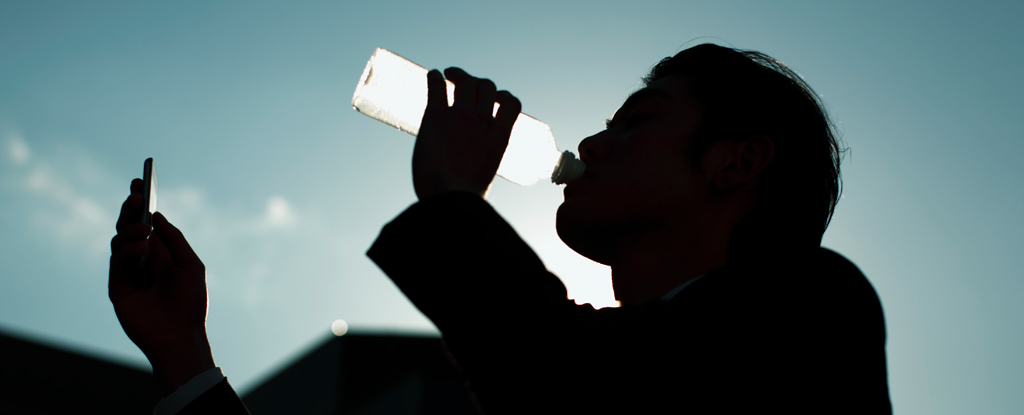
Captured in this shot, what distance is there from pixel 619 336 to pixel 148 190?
5.28ft

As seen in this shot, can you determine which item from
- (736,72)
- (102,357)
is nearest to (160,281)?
(736,72)

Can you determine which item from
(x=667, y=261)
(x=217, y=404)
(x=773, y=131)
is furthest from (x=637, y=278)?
(x=217, y=404)

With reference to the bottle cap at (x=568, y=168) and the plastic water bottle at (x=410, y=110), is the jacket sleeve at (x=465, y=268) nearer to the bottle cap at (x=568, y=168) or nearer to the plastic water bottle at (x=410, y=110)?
the bottle cap at (x=568, y=168)

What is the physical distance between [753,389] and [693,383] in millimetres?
93

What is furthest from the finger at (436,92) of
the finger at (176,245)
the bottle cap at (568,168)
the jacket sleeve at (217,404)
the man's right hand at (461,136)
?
the finger at (176,245)

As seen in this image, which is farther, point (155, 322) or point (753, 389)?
point (155, 322)

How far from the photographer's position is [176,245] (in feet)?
6.53

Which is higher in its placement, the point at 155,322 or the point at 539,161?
the point at 539,161

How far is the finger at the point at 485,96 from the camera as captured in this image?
4.39 ft

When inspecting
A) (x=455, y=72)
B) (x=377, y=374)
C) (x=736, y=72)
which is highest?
(x=736, y=72)

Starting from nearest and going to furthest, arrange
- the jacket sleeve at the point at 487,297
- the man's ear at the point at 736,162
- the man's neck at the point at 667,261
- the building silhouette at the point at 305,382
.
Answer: the jacket sleeve at the point at 487,297 < the man's neck at the point at 667,261 < the man's ear at the point at 736,162 < the building silhouette at the point at 305,382

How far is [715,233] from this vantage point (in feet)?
5.61

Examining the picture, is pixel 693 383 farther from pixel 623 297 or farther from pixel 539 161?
pixel 539 161

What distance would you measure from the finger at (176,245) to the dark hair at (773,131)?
62.9 inches
